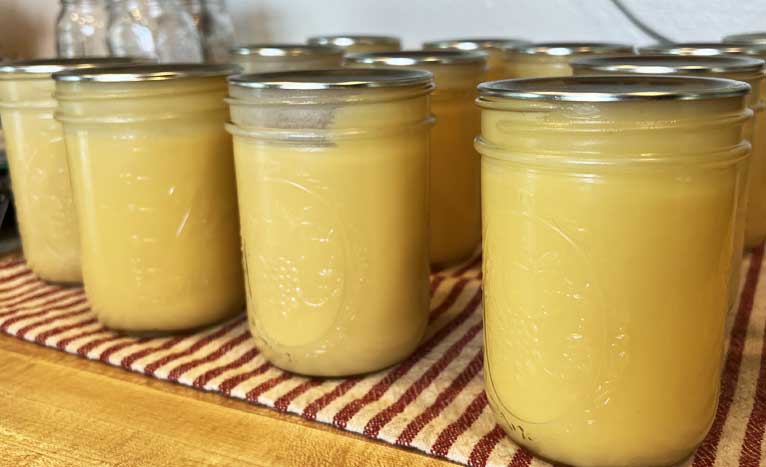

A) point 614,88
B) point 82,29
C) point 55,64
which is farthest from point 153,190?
point 82,29

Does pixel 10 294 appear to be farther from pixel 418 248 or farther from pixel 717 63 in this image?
pixel 717 63

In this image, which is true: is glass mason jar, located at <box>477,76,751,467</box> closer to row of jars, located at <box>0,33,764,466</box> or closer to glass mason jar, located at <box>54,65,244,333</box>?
row of jars, located at <box>0,33,764,466</box>

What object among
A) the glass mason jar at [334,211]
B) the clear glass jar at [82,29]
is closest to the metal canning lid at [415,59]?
the glass mason jar at [334,211]

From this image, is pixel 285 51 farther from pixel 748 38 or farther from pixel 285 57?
pixel 748 38

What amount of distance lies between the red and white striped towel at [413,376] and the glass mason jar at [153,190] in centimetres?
4

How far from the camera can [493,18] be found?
107 centimetres

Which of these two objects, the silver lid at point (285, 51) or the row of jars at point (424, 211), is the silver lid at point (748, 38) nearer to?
the row of jars at point (424, 211)

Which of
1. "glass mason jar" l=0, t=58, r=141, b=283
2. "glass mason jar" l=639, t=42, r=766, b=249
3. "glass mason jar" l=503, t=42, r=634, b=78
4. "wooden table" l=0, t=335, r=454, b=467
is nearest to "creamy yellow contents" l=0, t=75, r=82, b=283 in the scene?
"glass mason jar" l=0, t=58, r=141, b=283

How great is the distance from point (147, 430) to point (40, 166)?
1.28 feet

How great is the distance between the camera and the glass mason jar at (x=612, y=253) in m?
0.42

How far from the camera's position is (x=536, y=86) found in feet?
1.65

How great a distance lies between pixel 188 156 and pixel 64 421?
24 cm

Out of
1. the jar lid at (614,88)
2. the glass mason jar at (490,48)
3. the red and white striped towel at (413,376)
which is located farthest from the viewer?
the glass mason jar at (490,48)

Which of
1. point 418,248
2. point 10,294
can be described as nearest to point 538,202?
point 418,248
